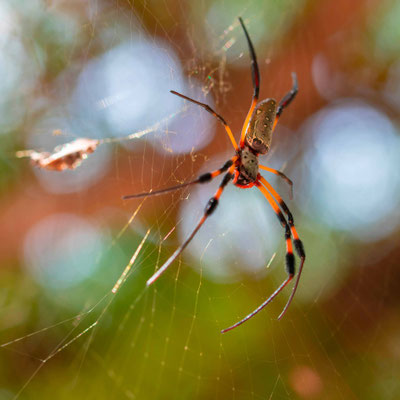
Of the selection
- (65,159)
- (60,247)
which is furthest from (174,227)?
(60,247)

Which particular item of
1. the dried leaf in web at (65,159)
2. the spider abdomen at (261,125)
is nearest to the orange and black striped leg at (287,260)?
the spider abdomen at (261,125)

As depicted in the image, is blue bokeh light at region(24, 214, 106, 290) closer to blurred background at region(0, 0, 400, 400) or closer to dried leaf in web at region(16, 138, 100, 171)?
blurred background at region(0, 0, 400, 400)

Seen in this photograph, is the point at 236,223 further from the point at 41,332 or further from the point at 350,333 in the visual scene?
the point at 41,332

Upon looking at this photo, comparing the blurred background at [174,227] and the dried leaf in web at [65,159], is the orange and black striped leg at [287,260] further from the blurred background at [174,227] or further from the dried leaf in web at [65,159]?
the dried leaf in web at [65,159]

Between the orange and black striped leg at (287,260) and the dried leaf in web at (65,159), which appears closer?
the dried leaf in web at (65,159)

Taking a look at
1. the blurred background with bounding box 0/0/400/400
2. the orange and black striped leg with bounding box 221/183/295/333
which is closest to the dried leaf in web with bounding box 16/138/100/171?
the blurred background with bounding box 0/0/400/400

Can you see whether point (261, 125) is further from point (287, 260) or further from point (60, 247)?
point (60, 247)
